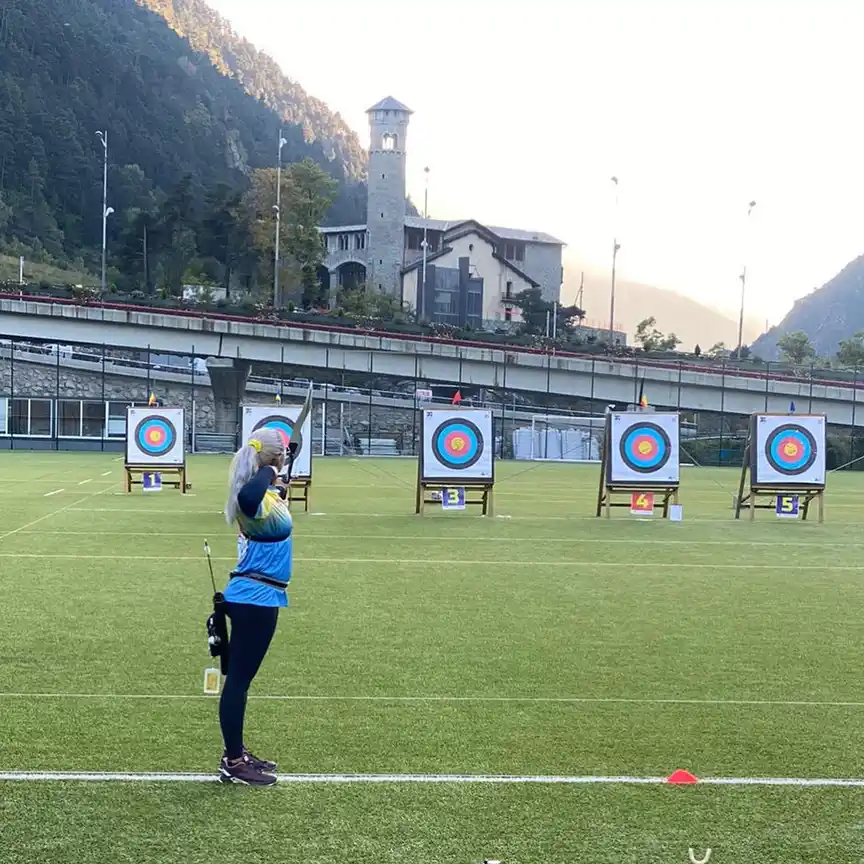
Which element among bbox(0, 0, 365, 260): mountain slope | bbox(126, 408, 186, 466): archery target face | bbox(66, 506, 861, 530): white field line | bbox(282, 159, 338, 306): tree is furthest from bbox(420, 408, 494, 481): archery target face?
bbox(0, 0, 365, 260): mountain slope

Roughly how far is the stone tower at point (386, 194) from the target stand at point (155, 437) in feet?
260

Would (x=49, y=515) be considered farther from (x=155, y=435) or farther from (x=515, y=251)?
(x=515, y=251)

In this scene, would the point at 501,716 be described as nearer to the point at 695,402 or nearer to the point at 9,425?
the point at 9,425

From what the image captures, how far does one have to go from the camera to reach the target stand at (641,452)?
65.3 feet

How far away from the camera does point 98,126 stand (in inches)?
5044

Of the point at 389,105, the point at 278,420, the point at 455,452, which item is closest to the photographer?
the point at 455,452

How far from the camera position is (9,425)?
43750mm

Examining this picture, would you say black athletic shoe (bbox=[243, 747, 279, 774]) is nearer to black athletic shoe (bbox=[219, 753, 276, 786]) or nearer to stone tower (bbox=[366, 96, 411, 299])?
black athletic shoe (bbox=[219, 753, 276, 786])

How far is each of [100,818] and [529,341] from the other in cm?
6312

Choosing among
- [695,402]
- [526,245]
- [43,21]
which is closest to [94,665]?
[695,402]

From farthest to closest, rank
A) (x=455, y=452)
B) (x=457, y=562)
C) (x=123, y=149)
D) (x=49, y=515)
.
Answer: (x=123, y=149) < (x=455, y=452) < (x=49, y=515) < (x=457, y=562)

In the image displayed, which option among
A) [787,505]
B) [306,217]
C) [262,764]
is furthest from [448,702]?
[306,217]

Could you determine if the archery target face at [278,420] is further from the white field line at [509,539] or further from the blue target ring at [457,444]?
the white field line at [509,539]

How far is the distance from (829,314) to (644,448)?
175 metres
